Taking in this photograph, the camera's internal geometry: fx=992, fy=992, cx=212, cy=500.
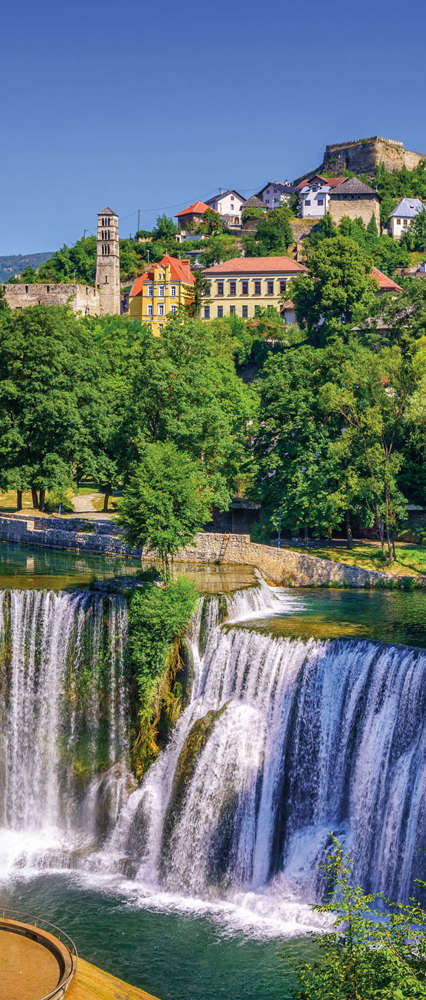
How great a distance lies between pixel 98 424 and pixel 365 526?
14984 mm

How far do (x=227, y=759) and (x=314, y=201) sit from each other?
116 metres

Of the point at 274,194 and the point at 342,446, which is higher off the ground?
the point at 274,194

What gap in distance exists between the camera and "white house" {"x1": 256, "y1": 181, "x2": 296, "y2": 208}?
15201 centimetres

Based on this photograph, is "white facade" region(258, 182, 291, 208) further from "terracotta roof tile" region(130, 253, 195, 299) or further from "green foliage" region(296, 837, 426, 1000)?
"green foliage" region(296, 837, 426, 1000)

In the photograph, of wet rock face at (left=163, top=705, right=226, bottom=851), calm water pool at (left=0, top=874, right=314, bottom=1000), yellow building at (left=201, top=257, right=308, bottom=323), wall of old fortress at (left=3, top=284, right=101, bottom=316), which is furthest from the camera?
wall of old fortress at (left=3, top=284, right=101, bottom=316)

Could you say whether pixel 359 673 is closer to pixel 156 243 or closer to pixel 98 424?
pixel 98 424

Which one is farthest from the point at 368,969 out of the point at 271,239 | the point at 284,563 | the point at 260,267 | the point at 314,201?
the point at 314,201

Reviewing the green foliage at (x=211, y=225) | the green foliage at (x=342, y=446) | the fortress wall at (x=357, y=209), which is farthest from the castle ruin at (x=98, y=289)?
the green foliage at (x=342, y=446)

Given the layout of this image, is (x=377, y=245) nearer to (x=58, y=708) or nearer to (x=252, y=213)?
(x=252, y=213)

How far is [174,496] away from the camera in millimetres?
35188

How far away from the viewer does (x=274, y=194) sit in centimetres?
15500

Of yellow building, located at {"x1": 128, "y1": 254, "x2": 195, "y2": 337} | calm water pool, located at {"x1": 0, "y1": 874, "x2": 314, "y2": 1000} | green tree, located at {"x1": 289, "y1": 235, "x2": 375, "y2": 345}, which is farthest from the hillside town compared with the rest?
calm water pool, located at {"x1": 0, "y1": 874, "x2": 314, "y2": 1000}

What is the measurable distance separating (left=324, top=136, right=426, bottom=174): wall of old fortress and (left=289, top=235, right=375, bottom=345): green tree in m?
78.5

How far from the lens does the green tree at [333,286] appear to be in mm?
75812
